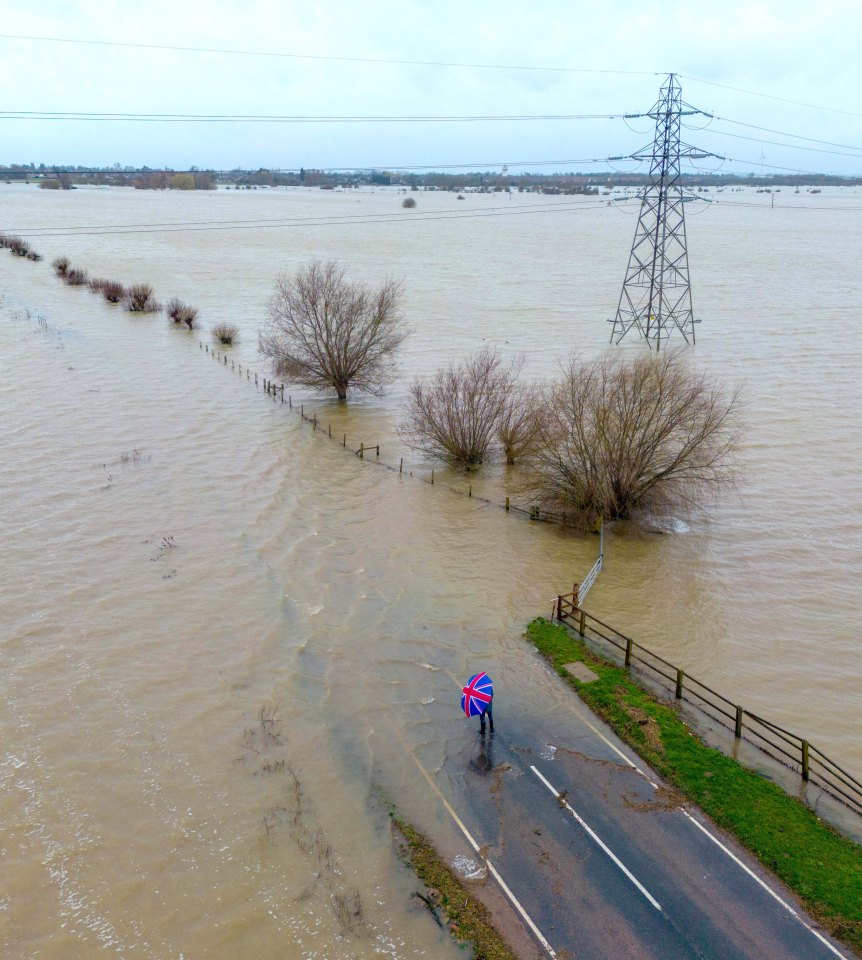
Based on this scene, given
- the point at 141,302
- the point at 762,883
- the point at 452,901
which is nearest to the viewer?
the point at 452,901

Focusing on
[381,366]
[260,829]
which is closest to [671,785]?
[260,829]

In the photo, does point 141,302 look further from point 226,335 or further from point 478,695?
point 478,695

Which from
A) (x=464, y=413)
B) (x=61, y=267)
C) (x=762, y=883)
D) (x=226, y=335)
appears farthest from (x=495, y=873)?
(x=61, y=267)

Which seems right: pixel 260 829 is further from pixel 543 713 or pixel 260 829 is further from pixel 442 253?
pixel 442 253

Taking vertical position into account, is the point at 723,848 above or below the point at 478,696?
below

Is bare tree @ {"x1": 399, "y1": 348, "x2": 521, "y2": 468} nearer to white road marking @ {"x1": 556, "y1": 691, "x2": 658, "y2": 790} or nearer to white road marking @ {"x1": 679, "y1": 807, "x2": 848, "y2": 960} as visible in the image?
white road marking @ {"x1": 556, "y1": 691, "x2": 658, "y2": 790}

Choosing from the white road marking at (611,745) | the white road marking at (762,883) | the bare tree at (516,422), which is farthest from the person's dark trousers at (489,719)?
the bare tree at (516,422)
